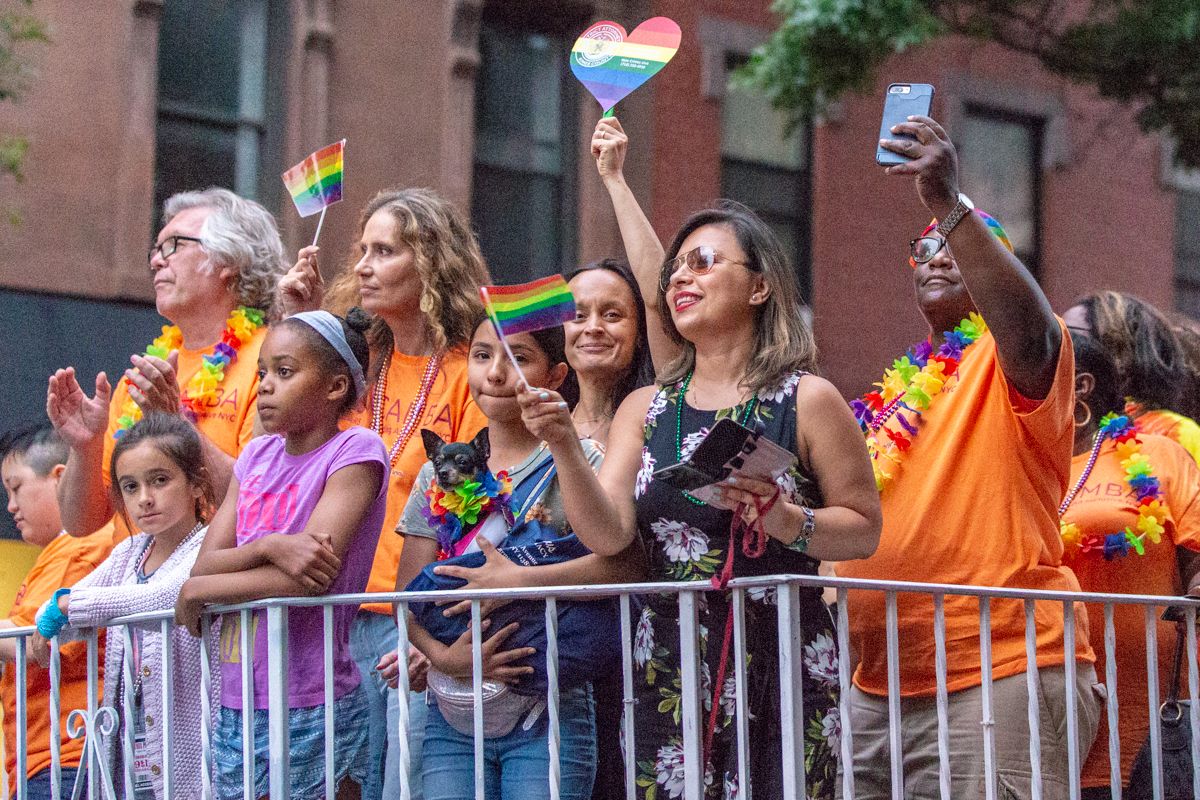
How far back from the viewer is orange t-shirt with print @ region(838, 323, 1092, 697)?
143 inches

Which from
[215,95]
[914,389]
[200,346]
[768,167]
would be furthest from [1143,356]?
[768,167]

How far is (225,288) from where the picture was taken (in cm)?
487

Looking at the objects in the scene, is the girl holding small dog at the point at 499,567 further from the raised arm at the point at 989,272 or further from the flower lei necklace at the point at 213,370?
the flower lei necklace at the point at 213,370

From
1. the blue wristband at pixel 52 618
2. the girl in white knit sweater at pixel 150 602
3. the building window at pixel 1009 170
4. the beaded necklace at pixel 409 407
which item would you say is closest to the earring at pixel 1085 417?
the beaded necklace at pixel 409 407

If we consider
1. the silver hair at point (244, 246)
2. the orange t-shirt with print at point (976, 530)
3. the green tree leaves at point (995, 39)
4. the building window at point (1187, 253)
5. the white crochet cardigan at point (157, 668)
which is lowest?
the white crochet cardigan at point (157, 668)

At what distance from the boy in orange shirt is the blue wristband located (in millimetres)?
277

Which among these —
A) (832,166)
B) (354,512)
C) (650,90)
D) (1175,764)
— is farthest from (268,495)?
(832,166)

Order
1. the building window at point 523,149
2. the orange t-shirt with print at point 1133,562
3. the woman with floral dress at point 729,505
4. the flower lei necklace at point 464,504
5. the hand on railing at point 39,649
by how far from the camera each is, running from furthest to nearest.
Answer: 1. the building window at point 523,149
2. the orange t-shirt with print at point 1133,562
3. the hand on railing at point 39,649
4. the flower lei necklace at point 464,504
5. the woman with floral dress at point 729,505

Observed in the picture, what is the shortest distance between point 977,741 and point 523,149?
26.5 feet

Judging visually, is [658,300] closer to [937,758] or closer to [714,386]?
[714,386]

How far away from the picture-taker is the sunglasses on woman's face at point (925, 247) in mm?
3730

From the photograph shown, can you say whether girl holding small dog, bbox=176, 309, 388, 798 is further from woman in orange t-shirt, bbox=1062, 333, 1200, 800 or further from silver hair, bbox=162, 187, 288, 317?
woman in orange t-shirt, bbox=1062, 333, 1200, 800

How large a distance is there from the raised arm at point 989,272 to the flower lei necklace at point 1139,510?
0.98 meters

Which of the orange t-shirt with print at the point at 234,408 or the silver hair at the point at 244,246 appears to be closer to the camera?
the orange t-shirt with print at the point at 234,408
